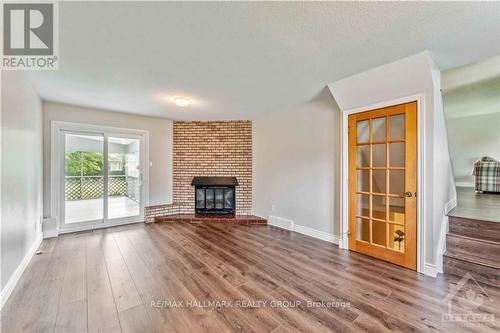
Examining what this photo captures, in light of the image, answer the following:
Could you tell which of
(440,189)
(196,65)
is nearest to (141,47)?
(196,65)

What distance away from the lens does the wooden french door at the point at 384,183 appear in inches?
98.8

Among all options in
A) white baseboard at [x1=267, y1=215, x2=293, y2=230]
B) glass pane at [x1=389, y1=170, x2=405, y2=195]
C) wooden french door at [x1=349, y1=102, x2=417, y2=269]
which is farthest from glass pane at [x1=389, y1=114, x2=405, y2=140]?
Result: white baseboard at [x1=267, y1=215, x2=293, y2=230]

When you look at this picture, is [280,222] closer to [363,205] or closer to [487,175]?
[363,205]

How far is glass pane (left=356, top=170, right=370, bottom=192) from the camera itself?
295cm

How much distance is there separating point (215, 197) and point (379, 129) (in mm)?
3683

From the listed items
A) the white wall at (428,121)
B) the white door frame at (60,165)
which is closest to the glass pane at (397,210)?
the white wall at (428,121)

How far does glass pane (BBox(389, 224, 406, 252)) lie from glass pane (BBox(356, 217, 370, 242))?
28 cm

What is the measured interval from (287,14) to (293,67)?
2.87ft

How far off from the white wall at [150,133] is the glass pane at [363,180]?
4145 mm

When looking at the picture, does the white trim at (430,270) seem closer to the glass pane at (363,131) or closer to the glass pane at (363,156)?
the glass pane at (363,156)

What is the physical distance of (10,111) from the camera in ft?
6.91

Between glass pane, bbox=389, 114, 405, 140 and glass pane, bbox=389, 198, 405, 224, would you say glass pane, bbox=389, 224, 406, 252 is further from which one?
glass pane, bbox=389, 114, 405, 140

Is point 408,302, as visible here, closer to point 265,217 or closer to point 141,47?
point 265,217

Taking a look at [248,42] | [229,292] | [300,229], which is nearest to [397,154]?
[300,229]
